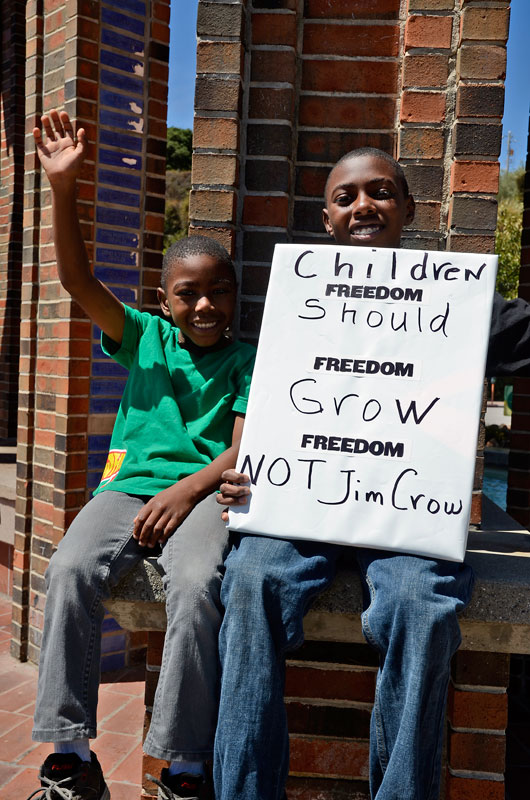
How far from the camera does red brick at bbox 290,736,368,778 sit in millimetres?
2067

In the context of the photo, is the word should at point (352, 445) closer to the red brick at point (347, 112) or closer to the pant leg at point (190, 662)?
the pant leg at point (190, 662)

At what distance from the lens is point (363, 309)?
1698 millimetres

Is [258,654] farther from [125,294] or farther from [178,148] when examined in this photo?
[178,148]

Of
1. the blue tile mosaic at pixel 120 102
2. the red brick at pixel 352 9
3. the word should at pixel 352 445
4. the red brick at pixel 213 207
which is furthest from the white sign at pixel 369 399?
the blue tile mosaic at pixel 120 102

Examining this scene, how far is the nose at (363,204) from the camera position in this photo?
192 cm

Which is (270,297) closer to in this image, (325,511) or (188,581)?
(325,511)

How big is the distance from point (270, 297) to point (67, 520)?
2079 mm

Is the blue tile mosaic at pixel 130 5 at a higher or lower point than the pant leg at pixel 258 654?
higher

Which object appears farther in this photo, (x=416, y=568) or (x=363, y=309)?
(x=363, y=309)

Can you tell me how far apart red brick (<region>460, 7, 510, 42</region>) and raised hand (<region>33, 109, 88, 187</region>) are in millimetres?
1220

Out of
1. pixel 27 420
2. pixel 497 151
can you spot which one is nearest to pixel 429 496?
pixel 497 151

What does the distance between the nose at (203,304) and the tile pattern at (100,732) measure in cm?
183

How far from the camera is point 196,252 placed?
6.56ft

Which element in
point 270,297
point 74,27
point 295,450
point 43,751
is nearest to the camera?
point 295,450
